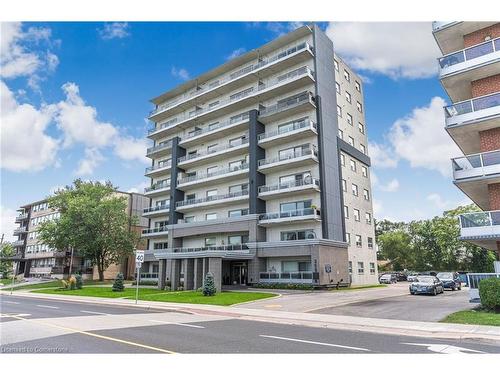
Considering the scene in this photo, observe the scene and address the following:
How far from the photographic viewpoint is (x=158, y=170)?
171 feet

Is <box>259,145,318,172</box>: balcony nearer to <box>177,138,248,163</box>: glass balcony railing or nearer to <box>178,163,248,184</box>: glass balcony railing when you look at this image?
<box>178,163,248,184</box>: glass balcony railing

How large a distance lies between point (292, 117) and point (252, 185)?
8.64m

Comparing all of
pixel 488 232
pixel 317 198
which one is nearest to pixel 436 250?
pixel 317 198

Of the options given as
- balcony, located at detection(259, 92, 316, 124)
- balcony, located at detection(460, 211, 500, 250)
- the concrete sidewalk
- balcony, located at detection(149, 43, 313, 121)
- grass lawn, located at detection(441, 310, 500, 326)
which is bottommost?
the concrete sidewalk

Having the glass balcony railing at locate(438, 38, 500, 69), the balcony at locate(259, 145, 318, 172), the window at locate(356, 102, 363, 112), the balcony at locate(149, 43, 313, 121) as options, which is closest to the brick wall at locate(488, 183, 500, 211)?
the glass balcony railing at locate(438, 38, 500, 69)

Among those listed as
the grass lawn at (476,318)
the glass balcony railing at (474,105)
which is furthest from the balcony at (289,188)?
the grass lawn at (476,318)

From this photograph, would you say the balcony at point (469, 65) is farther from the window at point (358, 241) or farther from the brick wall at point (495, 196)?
the window at point (358, 241)

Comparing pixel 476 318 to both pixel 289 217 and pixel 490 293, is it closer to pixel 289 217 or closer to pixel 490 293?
pixel 490 293

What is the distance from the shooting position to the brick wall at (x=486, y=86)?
21438 millimetres

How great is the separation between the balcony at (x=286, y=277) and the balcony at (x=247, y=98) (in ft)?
64.9

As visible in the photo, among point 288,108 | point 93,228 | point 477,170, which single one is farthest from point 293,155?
point 93,228

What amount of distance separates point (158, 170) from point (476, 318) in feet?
147

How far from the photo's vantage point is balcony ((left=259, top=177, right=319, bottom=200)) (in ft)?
115

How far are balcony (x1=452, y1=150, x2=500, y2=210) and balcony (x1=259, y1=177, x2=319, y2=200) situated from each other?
15.1 m
